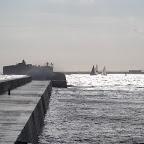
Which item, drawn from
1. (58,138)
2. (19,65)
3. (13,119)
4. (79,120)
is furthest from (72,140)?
(19,65)

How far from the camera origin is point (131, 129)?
25.8 meters

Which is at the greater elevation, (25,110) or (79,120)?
(25,110)

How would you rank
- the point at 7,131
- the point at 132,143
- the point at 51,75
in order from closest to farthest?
the point at 7,131 → the point at 132,143 → the point at 51,75

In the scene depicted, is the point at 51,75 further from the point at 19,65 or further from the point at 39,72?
the point at 19,65

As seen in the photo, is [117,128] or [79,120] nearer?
[117,128]

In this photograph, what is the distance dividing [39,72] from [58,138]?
104 m

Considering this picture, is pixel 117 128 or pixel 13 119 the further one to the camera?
pixel 117 128

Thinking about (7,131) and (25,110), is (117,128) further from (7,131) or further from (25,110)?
(7,131)

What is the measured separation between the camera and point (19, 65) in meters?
152

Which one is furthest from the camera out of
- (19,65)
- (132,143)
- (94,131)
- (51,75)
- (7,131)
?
(19,65)

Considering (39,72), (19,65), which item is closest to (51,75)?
(39,72)

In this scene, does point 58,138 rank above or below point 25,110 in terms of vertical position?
below

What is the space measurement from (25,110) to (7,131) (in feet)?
22.0

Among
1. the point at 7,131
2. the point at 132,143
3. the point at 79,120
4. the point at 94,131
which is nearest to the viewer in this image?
the point at 7,131
